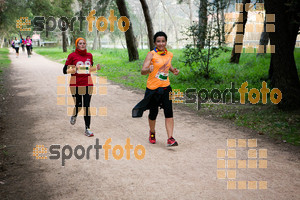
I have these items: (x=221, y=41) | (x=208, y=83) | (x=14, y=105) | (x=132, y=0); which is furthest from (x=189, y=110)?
(x=132, y=0)

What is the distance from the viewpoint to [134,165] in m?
4.71

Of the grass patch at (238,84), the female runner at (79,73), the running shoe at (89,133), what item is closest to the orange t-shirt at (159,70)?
the female runner at (79,73)

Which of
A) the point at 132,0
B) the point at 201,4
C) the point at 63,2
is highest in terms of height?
the point at 132,0

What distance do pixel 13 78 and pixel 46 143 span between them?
11051mm

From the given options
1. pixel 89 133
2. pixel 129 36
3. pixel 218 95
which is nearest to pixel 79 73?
pixel 89 133

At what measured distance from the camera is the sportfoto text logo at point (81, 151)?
507 cm

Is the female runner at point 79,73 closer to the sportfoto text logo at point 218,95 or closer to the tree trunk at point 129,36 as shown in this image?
the sportfoto text logo at point 218,95

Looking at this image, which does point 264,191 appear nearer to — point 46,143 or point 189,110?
point 46,143

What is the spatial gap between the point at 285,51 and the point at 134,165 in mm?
5655

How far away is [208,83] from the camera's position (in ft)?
39.1

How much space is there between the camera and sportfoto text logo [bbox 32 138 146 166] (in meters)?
5.07

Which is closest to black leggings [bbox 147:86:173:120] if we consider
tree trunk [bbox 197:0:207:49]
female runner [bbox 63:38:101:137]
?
female runner [bbox 63:38:101:137]

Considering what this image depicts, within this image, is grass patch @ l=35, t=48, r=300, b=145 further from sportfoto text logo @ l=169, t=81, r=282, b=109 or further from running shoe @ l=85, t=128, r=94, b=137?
running shoe @ l=85, t=128, r=94, b=137

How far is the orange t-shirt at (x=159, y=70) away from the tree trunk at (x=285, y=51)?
4232mm
